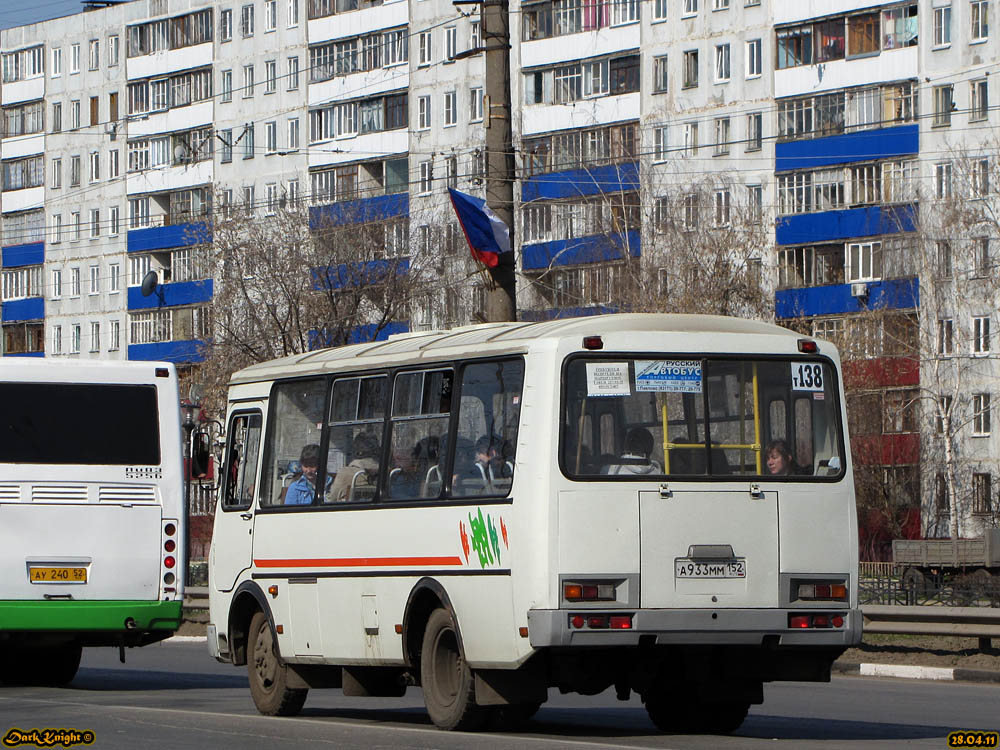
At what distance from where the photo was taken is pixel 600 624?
12.9 metres

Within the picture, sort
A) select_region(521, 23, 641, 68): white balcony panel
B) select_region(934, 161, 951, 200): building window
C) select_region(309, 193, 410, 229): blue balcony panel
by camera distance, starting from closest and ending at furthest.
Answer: select_region(309, 193, 410, 229): blue balcony panel, select_region(934, 161, 951, 200): building window, select_region(521, 23, 641, 68): white balcony panel

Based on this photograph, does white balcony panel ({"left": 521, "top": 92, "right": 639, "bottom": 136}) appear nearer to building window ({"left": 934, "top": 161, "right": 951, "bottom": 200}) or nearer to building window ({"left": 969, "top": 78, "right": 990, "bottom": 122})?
building window ({"left": 934, "top": 161, "right": 951, "bottom": 200})

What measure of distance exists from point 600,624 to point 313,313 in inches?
1904

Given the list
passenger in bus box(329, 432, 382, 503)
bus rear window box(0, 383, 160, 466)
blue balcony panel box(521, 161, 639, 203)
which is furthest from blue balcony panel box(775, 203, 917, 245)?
passenger in bus box(329, 432, 382, 503)

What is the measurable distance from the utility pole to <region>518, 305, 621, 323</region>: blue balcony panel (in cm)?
3792

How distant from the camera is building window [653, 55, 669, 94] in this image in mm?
72062

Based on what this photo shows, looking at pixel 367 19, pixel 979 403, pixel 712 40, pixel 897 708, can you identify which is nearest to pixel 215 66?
pixel 367 19


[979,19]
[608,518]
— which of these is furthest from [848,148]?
[608,518]

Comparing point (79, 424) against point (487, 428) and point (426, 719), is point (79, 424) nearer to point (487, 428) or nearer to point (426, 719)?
point (426, 719)

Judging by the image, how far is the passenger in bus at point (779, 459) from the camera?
13.5m

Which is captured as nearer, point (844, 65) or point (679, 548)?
point (679, 548)

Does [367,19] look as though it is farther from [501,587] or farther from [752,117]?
[501,587]

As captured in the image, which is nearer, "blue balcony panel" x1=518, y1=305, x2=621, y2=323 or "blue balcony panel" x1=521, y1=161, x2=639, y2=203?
"blue balcony panel" x1=518, y1=305, x2=621, y2=323

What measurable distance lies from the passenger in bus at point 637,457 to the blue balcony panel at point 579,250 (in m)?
46.7
